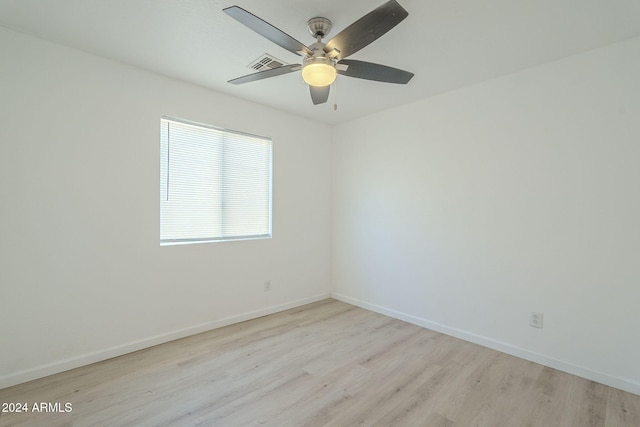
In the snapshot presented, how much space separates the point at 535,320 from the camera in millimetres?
2498

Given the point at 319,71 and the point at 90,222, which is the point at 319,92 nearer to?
the point at 319,71

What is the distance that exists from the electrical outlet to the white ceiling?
84.3 inches

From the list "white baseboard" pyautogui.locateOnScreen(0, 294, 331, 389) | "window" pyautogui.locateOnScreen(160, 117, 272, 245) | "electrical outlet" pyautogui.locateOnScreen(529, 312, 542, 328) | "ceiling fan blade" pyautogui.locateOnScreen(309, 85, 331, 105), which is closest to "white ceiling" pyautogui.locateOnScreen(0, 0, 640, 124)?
"ceiling fan blade" pyautogui.locateOnScreen(309, 85, 331, 105)

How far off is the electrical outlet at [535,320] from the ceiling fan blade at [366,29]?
8.42ft

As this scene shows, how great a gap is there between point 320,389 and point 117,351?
1803mm

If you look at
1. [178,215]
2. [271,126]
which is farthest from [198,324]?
[271,126]

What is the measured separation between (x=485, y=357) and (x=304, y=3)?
3.10m

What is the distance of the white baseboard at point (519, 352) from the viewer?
213 cm

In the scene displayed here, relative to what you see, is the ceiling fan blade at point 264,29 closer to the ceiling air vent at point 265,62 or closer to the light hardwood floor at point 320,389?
the ceiling air vent at point 265,62

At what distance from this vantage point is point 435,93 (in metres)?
3.07

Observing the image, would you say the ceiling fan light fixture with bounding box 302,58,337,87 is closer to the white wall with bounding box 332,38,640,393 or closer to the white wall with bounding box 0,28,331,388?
the white wall with bounding box 0,28,331,388

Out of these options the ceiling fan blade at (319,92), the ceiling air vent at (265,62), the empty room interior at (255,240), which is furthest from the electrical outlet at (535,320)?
the ceiling air vent at (265,62)

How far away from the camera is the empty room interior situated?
1.88 metres

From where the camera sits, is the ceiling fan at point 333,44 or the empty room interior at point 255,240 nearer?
the ceiling fan at point 333,44
